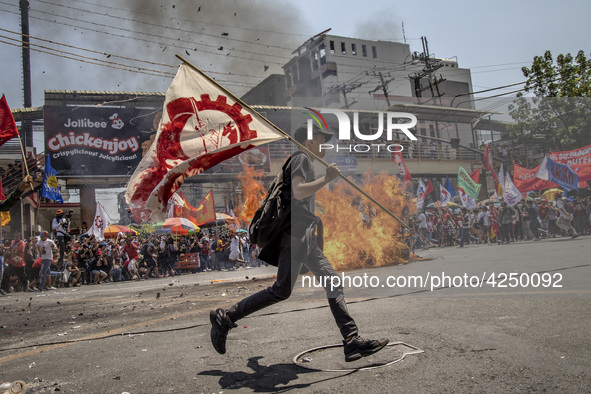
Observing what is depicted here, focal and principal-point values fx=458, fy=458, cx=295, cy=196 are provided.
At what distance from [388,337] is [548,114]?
3098 millimetres

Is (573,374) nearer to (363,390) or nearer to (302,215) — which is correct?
(363,390)

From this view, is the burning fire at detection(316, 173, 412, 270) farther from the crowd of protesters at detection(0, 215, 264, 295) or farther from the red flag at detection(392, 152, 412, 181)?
the crowd of protesters at detection(0, 215, 264, 295)

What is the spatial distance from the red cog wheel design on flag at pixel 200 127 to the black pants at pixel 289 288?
0.99 meters

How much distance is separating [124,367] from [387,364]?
1897mm

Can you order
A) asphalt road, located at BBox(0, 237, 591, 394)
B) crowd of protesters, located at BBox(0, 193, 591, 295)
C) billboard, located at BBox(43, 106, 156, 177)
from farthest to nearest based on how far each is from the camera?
billboard, located at BBox(43, 106, 156, 177)
crowd of protesters, located at BBox(0, 193, 591, 295)
asphalt road, located at BBox(0, 237, 591, 394)

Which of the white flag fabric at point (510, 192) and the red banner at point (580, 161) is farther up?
the red banner at point (580, 161)

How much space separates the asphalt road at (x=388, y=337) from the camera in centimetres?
270

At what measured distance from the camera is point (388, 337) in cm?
354

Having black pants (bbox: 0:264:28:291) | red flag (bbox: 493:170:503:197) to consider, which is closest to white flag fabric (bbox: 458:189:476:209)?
red flag (bbox: 493:170:503:197)

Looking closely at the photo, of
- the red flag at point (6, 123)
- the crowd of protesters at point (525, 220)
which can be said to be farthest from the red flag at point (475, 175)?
the red flag at point (6, 123)

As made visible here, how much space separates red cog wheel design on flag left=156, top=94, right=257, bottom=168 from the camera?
3.71 meters

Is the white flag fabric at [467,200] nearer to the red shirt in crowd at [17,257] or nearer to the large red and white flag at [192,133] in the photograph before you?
the large red and white flag at [192,133]

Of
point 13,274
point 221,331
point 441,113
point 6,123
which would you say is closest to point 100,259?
point 13,274

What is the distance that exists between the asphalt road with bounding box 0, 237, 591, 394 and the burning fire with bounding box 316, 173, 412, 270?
97 centimetres
